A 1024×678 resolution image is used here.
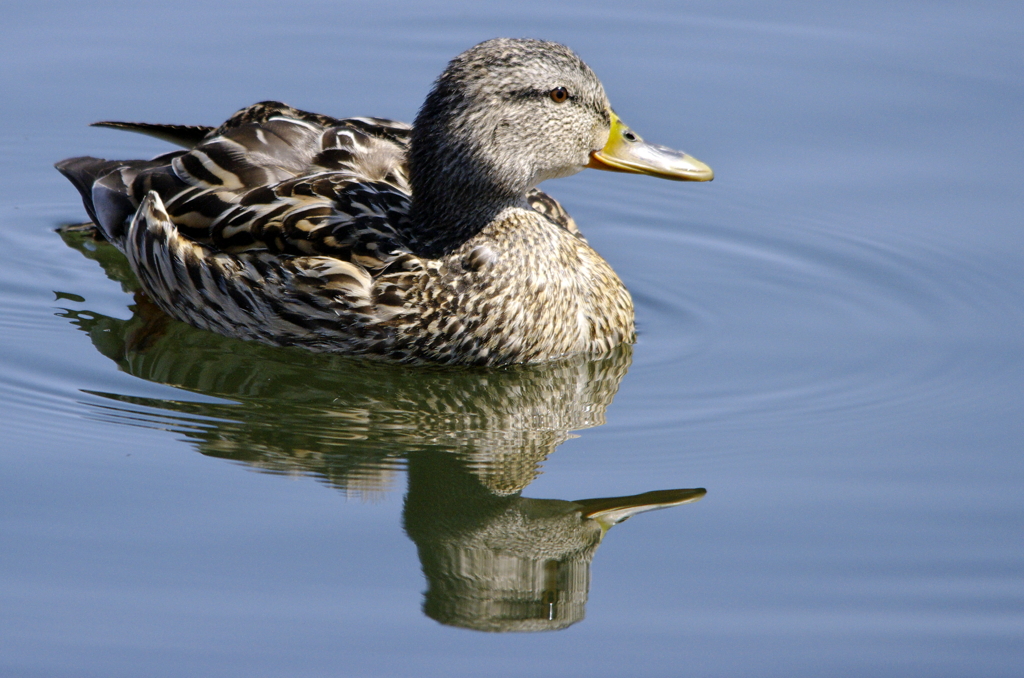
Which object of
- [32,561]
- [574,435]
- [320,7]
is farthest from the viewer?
[320,7]

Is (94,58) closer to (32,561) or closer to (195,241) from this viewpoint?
(195,241)

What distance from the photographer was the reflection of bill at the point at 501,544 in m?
5.85

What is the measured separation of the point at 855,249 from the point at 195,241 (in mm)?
4176

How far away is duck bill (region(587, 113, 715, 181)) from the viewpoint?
7.91 meters

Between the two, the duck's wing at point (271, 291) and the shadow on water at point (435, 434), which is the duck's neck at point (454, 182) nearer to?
the duck's wing at point (271, 291)

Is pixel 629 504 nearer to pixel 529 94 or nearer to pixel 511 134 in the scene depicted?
pixel 511 134

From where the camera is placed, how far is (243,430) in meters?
7.19

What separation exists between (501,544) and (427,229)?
2189mm

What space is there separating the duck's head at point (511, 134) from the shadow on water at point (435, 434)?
3.32ft

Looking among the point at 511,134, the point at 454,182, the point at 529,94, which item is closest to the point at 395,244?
the point at 454,182

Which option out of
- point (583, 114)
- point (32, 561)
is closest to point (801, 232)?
point (583, 114)

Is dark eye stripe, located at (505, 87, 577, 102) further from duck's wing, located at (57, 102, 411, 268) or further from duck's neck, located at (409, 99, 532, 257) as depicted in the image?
duck's wing, located at (57, 102, 411, 268)

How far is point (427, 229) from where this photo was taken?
785 centimetres

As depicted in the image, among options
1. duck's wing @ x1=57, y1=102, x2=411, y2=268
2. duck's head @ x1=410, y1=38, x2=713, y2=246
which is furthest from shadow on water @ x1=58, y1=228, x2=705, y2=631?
duck's head @ x1=410, y1=38, x2=713, y2=246
